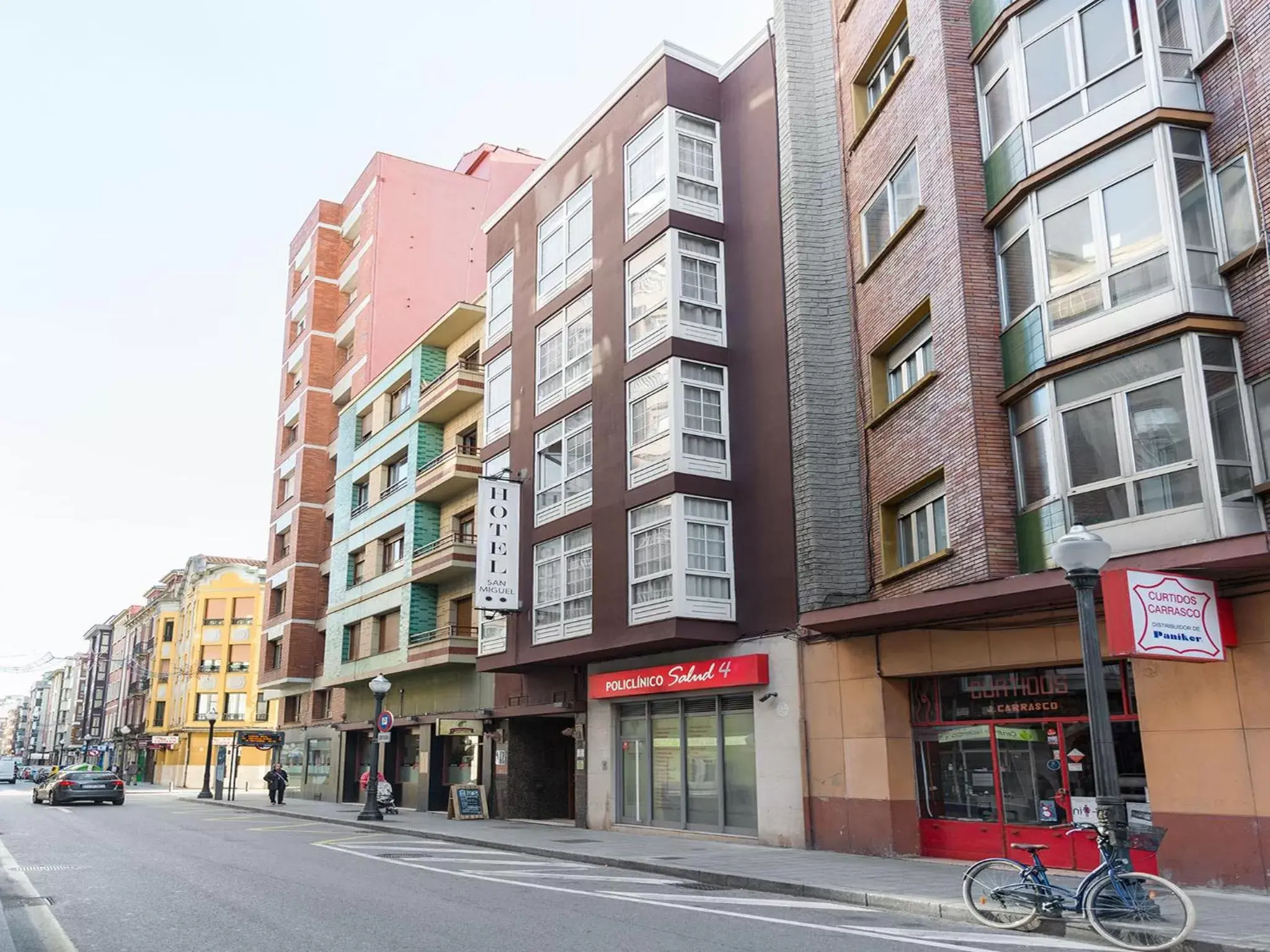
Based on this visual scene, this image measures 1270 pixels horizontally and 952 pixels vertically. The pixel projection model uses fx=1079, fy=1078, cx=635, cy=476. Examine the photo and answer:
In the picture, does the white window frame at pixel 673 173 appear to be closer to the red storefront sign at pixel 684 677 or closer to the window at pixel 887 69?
the window at pixel 887 69

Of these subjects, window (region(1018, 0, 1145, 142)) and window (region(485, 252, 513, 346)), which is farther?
window (region(485, 252, 513, 346))

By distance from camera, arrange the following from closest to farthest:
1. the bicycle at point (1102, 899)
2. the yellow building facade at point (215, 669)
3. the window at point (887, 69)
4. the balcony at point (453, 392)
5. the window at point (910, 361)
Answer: the bicycle at point (1102, 899) < the window at point (910, 361) < the window at point (887, 69) < the balcony at point (453, 392) < the yellow building facade at point (215, 669)

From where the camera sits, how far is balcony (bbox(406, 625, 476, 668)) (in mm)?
29016

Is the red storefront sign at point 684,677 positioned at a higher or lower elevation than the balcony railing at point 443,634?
lower

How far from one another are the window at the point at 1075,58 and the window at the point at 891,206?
262 centimetres

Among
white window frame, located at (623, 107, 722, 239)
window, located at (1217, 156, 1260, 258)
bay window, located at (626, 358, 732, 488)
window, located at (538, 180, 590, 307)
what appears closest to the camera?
window, located at (1217, 156, 1260, 258)

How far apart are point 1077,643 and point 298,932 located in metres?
9.92

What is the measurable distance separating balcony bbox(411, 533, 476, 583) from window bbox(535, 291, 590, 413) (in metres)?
5.48

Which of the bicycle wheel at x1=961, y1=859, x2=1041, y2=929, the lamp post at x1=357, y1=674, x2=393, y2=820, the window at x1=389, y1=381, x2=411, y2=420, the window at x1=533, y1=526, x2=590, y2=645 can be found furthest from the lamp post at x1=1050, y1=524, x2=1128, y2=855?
the window at x1=389, y1=381, x2=411, y2=420

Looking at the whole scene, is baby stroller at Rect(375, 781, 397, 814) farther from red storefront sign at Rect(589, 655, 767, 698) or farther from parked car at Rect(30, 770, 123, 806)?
parked car at Rect(30, 770, 123, 806)

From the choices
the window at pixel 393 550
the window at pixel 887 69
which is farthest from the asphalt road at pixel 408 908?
the window at pixel 393 550

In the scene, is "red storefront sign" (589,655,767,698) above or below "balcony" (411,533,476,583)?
below

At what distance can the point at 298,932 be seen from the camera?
29.7 ft

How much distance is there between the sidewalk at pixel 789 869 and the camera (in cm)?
1003
